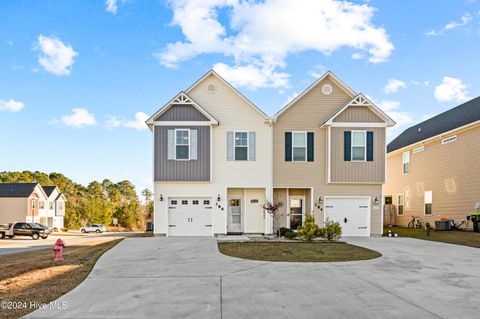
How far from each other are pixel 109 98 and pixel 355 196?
678 inches

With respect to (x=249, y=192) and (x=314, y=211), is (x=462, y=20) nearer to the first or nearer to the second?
(x=314, y=211)

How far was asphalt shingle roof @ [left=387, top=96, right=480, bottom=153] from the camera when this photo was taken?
21984 millimetres

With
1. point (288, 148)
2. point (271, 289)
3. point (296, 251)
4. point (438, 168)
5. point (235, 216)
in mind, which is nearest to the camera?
point (271, 289)

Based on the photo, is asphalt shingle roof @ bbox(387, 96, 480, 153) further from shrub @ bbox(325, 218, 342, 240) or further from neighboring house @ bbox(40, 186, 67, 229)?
neighboring house @ bbox(40, 186, 67, 229)

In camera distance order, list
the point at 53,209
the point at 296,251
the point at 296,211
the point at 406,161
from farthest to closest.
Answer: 1. the point at 53,209
2. the point at 406,161
3. the point at 296,211
4. the point at 296,251

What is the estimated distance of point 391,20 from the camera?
683 inches

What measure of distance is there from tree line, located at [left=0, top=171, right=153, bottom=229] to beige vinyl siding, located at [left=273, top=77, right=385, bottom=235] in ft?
→ 103

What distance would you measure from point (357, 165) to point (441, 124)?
410 inches

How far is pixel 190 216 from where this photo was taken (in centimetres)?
1852

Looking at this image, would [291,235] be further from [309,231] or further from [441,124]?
[441,124]

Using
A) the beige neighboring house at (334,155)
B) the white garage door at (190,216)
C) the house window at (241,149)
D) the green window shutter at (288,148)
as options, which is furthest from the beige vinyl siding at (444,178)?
the white garage door at (190,216)

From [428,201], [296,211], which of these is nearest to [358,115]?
[296,211]

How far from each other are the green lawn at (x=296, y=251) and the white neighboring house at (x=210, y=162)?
3831mm

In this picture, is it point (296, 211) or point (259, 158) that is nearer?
point (259, 158)
